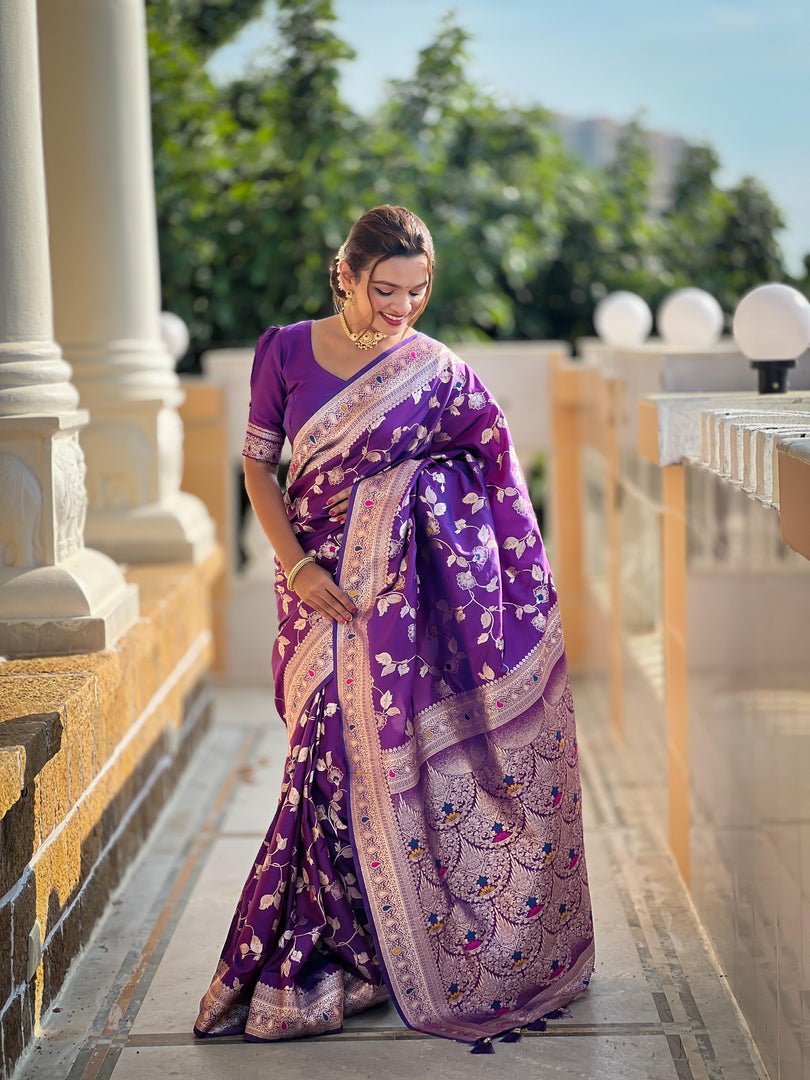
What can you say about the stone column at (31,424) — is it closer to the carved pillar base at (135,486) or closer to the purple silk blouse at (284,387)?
the purple silk blouse at (284,387)

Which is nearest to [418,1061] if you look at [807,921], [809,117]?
[807,921]

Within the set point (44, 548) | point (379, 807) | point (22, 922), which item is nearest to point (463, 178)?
point (44, 548)

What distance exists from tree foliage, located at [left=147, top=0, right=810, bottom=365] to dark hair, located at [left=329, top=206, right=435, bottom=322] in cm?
645

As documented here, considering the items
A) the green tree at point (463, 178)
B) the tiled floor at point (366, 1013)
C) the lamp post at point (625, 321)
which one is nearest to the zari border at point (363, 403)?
the tiled floor at point (366, 1013)

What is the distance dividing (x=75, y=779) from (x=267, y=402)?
1009 mm

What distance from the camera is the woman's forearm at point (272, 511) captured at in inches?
112

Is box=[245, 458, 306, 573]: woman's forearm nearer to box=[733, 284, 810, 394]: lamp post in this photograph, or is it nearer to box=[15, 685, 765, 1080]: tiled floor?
box=[15, 685, 765, 1080]: tiled floor

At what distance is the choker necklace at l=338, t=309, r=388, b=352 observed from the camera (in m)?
2.80

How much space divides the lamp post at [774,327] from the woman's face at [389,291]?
3.30 ft

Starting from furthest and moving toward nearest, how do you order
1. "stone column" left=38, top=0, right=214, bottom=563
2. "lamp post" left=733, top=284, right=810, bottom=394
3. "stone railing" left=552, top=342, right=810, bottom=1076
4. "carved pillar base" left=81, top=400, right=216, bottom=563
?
1. "carved pillar base" left=81, top=400, right=216, bottom=563
2. "stone column" left=38, top=0, right=214, bottom=563
3. "lamp post" left=733, top=284, right=810, bottom=394
4. "stone railing" left=552, top=342, right=810, bottom=1076

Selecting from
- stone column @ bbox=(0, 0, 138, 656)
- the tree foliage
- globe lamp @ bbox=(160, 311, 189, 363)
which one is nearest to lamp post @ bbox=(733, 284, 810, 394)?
stone column @ bbox=(0, 0, 138, 656)

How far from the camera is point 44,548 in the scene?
11.4 ft

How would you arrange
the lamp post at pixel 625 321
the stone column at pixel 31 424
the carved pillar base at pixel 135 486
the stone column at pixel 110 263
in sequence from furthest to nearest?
1. the lamp post at pixel 625 321
2. the carved pillar base at pixel 135 486
3. the stone column at pixel 110 263
4. the stone column at pixel 31 424

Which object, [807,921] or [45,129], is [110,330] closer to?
[45,129]
